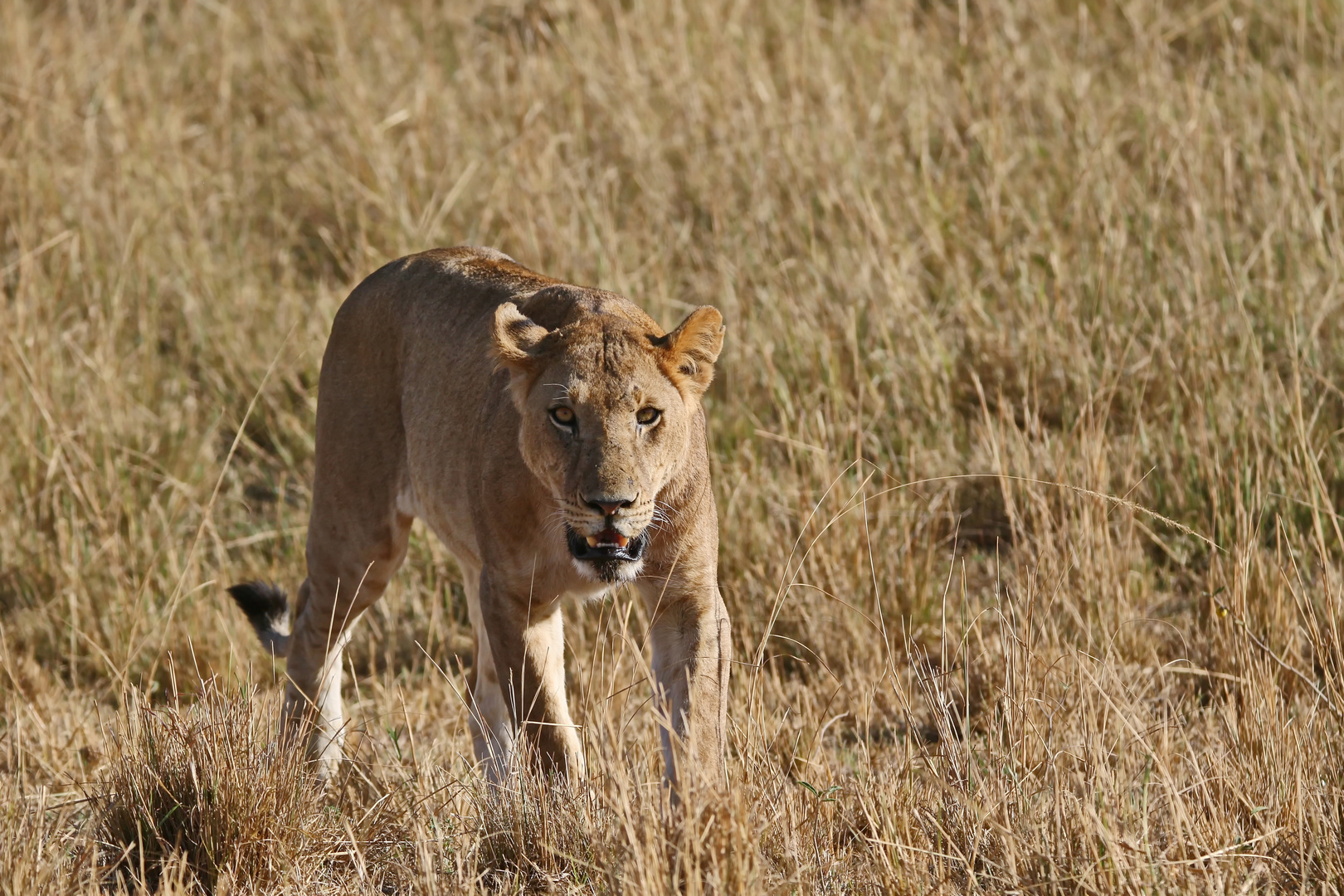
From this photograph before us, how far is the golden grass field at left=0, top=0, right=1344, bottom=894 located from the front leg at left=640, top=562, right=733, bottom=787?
92mm

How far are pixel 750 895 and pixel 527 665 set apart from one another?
106 cm

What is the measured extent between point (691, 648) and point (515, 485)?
0.59 meters

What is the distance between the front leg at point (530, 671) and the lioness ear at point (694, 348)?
0.67 metres

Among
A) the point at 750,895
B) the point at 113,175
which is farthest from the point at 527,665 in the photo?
the point at 113,175

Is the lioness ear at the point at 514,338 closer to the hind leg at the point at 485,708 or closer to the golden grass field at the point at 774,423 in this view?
the golden grass field at the point at 774,423

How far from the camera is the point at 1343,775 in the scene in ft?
10.6

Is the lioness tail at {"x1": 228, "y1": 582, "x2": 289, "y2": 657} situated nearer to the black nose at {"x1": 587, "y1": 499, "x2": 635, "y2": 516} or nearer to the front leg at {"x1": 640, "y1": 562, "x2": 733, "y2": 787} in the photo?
the front leg at {"x1": 640, "y1": 562, "x2": 733, "y2": 787}

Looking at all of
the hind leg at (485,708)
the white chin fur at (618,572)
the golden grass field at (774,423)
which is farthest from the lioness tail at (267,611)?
the white chin fur at (618,572)

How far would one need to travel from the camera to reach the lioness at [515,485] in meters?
3.40

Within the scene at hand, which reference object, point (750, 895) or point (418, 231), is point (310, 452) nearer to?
point (418, 231)

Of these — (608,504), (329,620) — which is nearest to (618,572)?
(608,504)

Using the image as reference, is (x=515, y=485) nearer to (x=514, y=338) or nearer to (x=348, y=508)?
(x=514, y=338)

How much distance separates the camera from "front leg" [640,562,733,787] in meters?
3.57

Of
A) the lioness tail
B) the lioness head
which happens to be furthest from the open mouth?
→ the lioness tail
